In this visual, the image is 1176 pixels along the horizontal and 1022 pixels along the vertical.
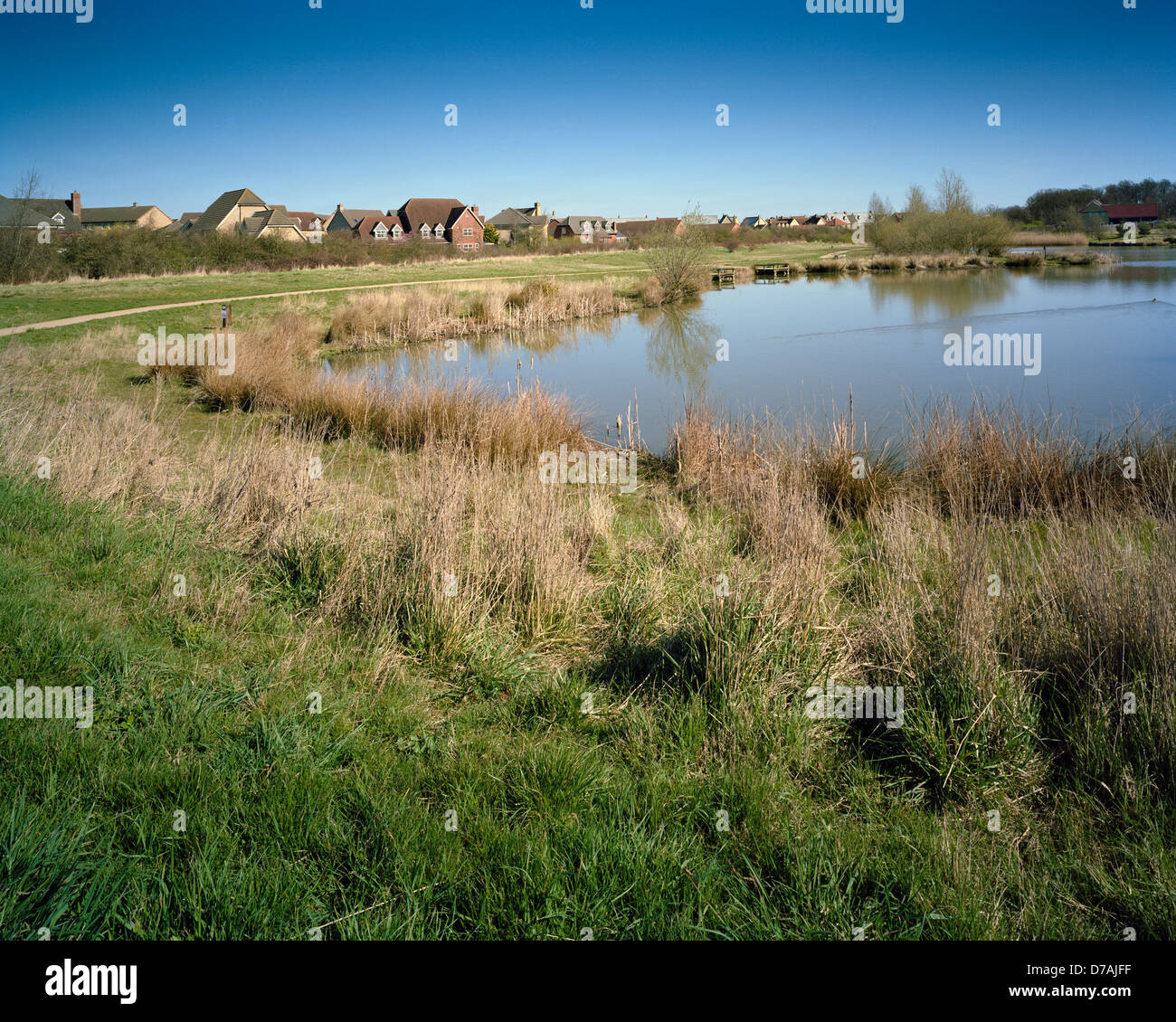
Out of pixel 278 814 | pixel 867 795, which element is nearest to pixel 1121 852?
pixel 867 795

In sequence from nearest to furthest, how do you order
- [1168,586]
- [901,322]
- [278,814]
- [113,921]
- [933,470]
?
[113,921]
[278,814]
[1168,586]
[933,470]
[901,322]

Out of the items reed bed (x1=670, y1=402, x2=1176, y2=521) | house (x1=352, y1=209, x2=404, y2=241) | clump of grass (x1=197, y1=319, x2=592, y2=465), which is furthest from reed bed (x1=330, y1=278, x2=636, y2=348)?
house (x1=352, y1=209, x2=404, y2=241)

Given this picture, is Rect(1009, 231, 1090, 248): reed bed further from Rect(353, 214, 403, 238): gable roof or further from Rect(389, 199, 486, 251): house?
Rect(353, 214, 403, 238): gable roof

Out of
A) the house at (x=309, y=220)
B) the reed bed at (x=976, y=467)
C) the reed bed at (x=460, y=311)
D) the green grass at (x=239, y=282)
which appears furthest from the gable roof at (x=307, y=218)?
the reed bed at (x=976, y=467)

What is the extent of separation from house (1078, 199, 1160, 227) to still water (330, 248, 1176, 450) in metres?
57.8

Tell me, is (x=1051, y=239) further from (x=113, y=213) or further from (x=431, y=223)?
(x=113, y=213)

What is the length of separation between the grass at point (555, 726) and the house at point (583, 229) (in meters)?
81.4

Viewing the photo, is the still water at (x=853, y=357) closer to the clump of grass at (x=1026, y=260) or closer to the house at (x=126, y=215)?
the clump of grass at (x=1026, y=260)

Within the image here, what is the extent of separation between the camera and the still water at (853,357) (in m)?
13.4

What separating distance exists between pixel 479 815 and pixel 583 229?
366 ft

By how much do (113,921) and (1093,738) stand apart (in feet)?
12.5

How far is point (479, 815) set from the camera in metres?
2.96

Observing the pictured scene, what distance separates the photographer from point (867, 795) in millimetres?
3293

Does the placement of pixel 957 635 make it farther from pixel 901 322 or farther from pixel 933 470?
pixel 901 322
